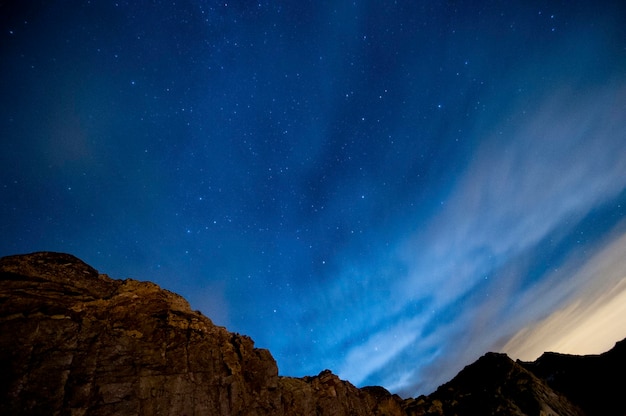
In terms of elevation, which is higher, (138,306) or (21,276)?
(21,276)

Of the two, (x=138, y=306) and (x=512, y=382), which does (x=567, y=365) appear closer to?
(x=512, y=382)

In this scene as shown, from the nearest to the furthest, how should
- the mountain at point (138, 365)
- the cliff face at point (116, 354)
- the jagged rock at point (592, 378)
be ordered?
the cliff face at point (116, 354), the mountain at point (138, 365), the jagged rock at point (592, 378)

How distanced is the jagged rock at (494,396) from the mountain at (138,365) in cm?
15

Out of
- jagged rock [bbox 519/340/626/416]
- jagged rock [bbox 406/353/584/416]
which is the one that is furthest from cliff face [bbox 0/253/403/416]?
jagged rock [bbox 519/340/626/416]

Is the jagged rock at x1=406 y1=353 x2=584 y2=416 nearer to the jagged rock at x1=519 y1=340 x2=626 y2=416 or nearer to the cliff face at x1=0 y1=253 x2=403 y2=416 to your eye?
the jagged rock at x1=519 y1=340 x2=626 y2=416

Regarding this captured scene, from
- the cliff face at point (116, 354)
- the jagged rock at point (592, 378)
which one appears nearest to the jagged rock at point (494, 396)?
the jagged rock at point (592, 378)

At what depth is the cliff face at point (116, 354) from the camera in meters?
14.4

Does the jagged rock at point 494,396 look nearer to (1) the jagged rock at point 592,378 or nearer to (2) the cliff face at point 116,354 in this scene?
(1) the jagged rock at point 592,378

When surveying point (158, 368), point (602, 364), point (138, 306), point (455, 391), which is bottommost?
point (602, 364)

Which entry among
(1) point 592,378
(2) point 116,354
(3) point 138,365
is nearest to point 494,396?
(1) point 592,378

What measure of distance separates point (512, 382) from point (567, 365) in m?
20.4

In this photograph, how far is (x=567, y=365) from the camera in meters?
41.6

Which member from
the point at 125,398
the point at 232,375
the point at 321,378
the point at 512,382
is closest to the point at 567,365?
the point at 512,382

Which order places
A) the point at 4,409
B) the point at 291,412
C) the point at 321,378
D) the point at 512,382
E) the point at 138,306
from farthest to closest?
the point at 512,382 → the point at 321,378 → the point at 291,412 → the point at 138,306 → the point at 4,409
